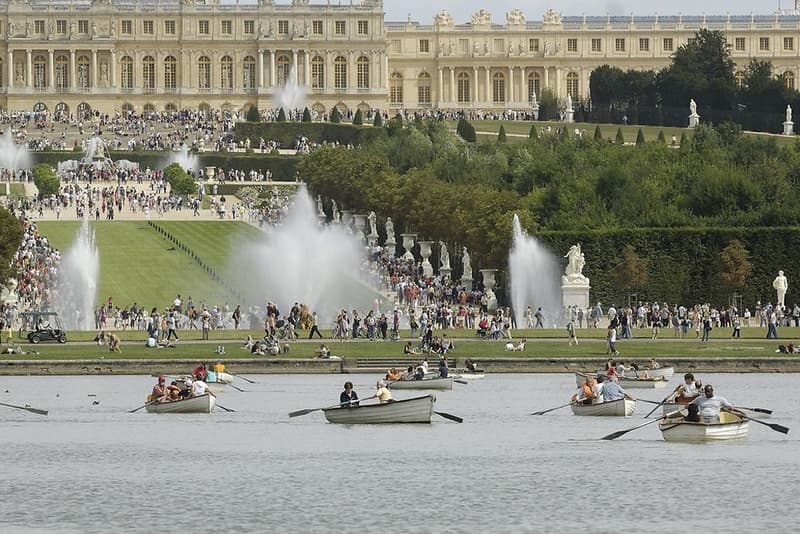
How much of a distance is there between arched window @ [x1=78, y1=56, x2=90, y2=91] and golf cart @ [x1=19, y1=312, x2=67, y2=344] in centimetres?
8491

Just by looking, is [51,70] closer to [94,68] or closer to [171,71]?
[94,68]

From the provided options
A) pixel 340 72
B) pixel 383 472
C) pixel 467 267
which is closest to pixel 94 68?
pixel 340 72

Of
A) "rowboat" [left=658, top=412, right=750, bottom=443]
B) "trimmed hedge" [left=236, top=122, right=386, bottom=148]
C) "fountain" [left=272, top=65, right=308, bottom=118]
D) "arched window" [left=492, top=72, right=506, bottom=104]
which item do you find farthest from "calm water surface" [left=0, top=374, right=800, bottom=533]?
"arched window" [left=492, top=72, right=506, bottom=104]

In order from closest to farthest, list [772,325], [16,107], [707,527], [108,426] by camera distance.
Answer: [707,527], [108,426], [772,325], [16,107]

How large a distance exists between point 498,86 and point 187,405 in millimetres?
107817

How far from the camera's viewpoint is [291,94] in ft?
466

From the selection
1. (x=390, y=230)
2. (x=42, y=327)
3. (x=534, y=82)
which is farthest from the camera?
(x=534, y=82)

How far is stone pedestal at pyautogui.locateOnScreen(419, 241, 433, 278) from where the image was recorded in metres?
67.4

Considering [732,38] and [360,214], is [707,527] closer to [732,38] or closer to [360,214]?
[360,214]

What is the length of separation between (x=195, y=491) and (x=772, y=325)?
911 inches

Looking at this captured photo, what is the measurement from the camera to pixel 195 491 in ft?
107

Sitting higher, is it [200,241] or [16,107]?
[16,107]

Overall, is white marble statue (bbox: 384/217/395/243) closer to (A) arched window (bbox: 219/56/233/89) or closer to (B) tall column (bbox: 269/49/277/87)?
(B) tall column (bbox: 269/49/277/87)

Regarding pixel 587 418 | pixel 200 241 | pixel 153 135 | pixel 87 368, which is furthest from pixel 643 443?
pixel 153 135
